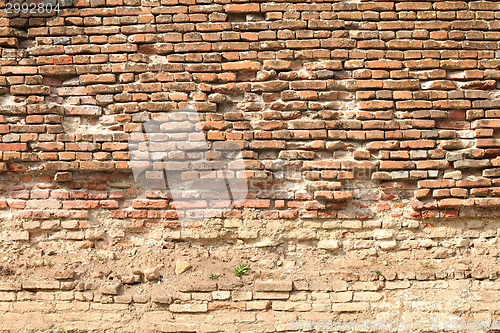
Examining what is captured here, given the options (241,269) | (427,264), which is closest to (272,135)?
(241,269)

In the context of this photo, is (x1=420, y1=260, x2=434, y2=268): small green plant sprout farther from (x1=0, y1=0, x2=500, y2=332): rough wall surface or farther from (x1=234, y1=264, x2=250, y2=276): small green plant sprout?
(x1=234, y1=264, x2=250, y2=276): small green plant sprout

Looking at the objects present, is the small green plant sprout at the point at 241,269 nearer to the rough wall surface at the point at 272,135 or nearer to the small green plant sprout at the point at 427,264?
the rough wall surface at the point at 272,135

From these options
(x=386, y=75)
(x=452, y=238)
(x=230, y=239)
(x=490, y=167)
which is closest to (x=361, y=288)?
(x=452, y=238)

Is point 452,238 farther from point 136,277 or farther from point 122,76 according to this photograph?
point 122,76

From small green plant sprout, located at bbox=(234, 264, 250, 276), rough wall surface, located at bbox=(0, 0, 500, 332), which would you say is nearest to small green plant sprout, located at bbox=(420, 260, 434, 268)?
rough wall surface, located at bbox=(0, 0, 500, 332)

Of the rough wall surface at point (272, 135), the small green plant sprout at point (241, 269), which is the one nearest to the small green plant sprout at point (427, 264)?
the rough wall surface at point (272, 135)

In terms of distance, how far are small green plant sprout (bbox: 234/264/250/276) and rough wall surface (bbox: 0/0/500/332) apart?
0.05 metres

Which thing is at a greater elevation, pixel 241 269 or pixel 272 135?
pixel 272 135

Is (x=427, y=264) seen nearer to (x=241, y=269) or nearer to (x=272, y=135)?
(x=241, y=269)

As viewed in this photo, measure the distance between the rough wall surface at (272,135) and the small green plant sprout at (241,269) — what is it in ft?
0.16

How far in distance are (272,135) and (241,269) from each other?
118cm

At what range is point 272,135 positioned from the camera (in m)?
2.66

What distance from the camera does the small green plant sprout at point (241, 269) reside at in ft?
8.52

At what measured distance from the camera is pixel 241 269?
103 inches
